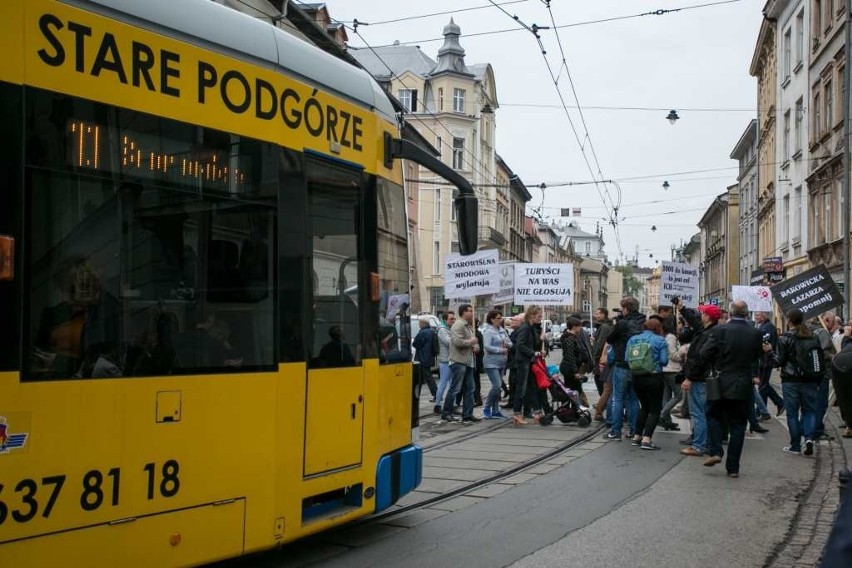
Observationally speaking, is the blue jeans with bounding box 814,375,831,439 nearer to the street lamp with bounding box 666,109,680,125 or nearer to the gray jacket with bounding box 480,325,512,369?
the gray jacket with bounding box 480,325,512,369

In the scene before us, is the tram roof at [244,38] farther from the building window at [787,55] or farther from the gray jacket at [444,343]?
the building window at [787,55]

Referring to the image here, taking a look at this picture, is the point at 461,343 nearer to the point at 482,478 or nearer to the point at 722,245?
the point at 482,478

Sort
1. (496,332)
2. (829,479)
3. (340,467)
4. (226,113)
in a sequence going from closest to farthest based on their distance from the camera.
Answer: (226,113), (340,467), (829,479), (496,332)

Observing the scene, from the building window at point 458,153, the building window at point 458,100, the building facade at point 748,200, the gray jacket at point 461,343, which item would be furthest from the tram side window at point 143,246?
the building window at point 458,100

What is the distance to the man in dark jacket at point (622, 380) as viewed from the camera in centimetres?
1248

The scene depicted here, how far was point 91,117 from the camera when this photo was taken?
431cm

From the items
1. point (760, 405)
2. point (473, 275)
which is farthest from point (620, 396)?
point (473, 275)

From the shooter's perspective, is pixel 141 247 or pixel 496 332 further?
pixel 496 332

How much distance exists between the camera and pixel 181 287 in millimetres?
4773

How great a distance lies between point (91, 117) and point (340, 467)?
2796 mm

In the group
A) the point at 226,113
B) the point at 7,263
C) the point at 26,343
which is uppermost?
the point at 226,113

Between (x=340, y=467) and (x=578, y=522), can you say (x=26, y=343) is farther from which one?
(x=578, y=522)

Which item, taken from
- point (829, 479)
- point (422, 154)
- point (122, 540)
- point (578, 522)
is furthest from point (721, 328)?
point (122, 540)

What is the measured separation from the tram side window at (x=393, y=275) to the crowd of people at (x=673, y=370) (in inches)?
165
